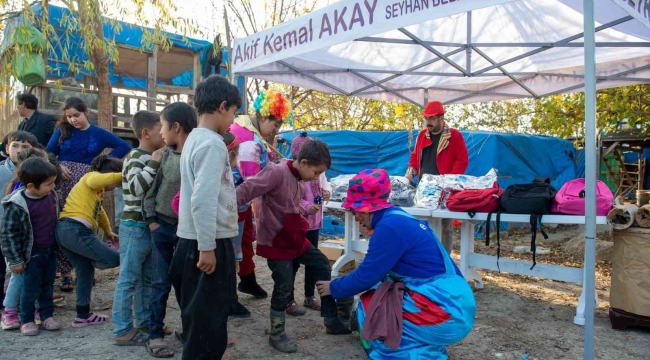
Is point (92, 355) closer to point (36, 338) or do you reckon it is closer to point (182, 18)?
point (36, 338)

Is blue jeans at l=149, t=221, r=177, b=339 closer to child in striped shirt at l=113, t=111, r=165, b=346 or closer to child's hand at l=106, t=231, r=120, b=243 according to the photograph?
child in striped shirt at l=113, t=111, r=165, b=346

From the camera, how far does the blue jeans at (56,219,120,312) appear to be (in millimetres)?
3651

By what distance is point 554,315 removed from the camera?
427cm

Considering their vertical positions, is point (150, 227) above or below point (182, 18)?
below

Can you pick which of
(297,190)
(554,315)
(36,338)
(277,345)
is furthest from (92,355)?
(554,315)

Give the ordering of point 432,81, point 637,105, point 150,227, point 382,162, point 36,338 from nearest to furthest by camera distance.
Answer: point 150,227
point 36,338
point 432,81
point 637,105
point 382,162

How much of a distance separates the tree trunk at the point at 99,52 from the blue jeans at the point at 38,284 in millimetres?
2506

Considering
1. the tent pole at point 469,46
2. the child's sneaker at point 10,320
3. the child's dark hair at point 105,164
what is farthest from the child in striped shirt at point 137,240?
the tent pole at point 469,46

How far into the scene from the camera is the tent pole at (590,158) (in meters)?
2.98

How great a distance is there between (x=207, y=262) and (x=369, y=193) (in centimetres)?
96

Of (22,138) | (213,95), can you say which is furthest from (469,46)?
(22,138)

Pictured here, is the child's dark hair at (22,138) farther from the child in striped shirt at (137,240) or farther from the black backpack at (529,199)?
the black backpack at (529,199)

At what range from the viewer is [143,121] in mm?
3436

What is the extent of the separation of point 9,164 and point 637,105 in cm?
943
